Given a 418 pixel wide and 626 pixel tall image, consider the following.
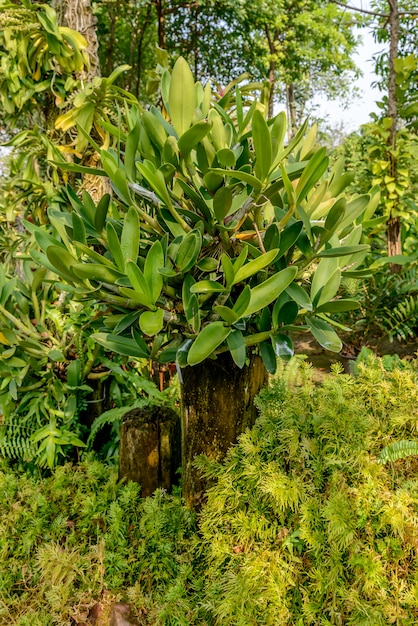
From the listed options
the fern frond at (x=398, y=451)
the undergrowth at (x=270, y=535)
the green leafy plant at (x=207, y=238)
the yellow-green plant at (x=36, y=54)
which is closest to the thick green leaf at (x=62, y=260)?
the green leafy plant at (x=207, y=238)

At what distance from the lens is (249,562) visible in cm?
70

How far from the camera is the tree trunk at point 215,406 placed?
2.81 ft

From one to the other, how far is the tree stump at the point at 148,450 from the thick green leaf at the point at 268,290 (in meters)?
0.56

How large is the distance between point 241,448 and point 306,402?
0.17 metres

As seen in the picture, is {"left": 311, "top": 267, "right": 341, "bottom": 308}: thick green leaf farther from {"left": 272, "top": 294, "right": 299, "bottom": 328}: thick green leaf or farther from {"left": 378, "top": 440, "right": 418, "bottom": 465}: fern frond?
{"left": 378, "top": 440, "right": 418, "bottom": 465}: fern frond

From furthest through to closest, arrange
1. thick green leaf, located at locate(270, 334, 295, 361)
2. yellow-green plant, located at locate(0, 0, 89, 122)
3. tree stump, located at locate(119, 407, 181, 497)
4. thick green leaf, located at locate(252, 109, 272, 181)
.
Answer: yellow-green plant, located at locate(0, 0, 89, 122) → tree stump, located at locate(119, 407, 181, 497) → thick green leaf, located at locate(270, 334, 295, 361) → thick green leaf, located at locate(252, 109, 272, 181)

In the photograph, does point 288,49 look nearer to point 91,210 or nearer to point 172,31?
point 172,31

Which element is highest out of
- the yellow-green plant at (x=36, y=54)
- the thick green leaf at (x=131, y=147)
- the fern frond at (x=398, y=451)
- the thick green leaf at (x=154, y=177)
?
the yellow-green plant at (x=36, y=54)

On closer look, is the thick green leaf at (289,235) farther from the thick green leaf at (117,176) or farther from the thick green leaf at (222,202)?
the thick green leaf at (117,176)

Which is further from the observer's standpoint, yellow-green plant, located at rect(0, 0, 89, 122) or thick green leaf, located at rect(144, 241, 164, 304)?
yellow-green plant, located at rect(0, 0, 89, 122)

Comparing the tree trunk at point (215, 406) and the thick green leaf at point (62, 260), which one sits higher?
the thick green leaf at point (62, 260)

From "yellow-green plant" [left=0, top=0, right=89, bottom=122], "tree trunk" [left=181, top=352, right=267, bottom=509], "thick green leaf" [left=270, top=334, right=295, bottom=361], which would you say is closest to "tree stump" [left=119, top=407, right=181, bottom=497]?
"tree trunk" [left=181, top=352, right=267, bottom=509]

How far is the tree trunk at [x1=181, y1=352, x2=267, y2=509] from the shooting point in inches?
33.8

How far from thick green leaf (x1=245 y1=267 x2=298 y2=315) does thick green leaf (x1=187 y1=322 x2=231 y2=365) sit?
5 centimetres
